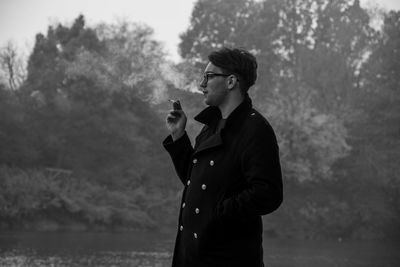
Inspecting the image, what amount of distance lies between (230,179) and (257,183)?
5.7 inches

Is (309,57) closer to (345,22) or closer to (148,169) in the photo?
(345,22)

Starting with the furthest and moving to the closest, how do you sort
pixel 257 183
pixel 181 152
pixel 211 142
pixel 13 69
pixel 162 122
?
1. pixel 13 69
2. pixel 162 122
3. pixel 181 152
4. pixel 211 142
5. pixel 257 183

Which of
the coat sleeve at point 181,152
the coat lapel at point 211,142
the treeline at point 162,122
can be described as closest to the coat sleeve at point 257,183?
the coat lapel at point 211,142

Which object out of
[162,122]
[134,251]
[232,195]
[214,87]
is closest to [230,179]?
[232,195]

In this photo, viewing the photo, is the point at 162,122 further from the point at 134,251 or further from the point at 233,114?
the point at 233,114

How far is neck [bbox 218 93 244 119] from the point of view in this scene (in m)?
3.30

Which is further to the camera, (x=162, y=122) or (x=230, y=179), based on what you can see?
(x=162, y=122)

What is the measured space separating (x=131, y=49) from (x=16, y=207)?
12.9 metres

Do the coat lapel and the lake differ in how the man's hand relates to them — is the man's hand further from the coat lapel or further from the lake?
the lake

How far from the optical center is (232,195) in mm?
3109

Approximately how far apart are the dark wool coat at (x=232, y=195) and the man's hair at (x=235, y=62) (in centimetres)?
17

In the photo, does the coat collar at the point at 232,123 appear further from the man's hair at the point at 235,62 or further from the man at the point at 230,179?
the man's hair at the point at 235,62

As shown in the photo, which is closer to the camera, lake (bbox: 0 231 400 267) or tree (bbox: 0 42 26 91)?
lake (bbox: 0 231 400 267)

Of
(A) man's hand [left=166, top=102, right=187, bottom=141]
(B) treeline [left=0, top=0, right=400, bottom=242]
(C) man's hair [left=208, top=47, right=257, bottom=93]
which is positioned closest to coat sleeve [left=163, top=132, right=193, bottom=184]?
(A) man's hand [left=166, top=102, right=187, bottom=141]
